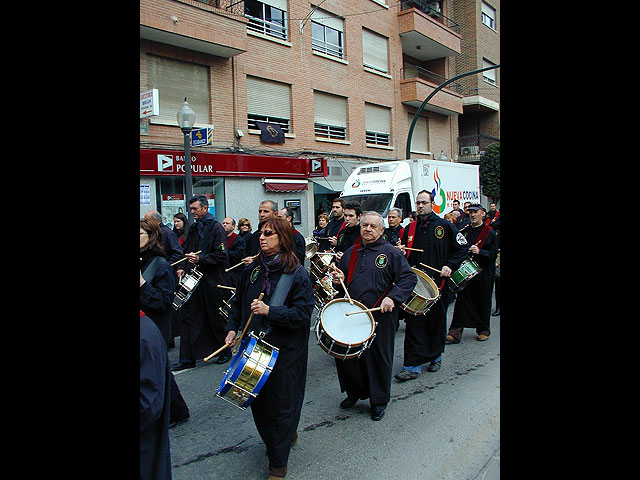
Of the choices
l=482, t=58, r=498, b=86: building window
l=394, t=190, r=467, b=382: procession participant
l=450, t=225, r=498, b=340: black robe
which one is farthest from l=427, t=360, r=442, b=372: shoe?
l=482, t=58, r=498, b=86: building window

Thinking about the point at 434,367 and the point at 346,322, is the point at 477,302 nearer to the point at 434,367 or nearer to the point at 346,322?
the point at 434,367

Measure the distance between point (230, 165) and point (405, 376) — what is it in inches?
483

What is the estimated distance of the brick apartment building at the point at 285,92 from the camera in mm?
15141

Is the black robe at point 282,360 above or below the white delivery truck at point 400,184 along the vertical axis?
below

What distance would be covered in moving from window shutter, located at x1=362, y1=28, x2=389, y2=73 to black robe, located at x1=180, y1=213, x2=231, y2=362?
17.5 m

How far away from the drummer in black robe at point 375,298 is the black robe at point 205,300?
7.58 feet

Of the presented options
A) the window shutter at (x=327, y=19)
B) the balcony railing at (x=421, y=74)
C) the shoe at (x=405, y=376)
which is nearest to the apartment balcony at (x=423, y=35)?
the balcony railing at (x=421, y=74)

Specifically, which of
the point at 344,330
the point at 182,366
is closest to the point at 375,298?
the point at 344,330

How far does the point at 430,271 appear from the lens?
6637 mm

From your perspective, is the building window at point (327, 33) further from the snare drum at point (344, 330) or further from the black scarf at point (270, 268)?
the black scarf at point (270, 268)
